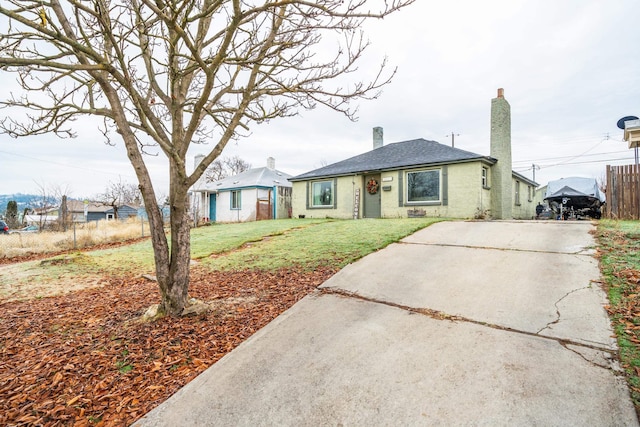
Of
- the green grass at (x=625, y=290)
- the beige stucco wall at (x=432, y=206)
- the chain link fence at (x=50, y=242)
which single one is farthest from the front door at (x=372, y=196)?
the chain link fence at (x=50, y=242)

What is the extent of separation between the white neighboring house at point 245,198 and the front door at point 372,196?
6.47 m

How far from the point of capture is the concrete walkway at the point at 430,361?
1922mm

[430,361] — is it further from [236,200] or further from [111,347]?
[236,200]

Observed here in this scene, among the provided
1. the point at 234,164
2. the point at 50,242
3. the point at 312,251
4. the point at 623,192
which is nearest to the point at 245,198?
the point at 50,242

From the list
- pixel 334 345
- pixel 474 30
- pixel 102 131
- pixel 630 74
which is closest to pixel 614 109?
pixel 630 74

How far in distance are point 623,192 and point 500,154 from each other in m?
4.16

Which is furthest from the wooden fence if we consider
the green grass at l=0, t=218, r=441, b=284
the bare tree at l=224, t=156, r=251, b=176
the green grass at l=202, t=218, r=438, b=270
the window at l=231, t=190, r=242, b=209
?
the bare tree at l=224, t=156, r=251, b=176

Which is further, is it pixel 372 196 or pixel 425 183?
pixel 372 196

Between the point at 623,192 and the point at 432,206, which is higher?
the point at 623,192

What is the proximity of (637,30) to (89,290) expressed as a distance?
1349cm

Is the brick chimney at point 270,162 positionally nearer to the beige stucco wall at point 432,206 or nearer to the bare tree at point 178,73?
the beige stucco wall at point 432,206

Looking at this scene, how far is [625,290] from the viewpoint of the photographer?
3422 millimetres

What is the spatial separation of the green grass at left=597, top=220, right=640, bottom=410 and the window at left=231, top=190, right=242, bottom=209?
1791 centimetres

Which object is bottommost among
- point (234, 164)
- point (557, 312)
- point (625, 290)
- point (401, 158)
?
point (557, 312)
